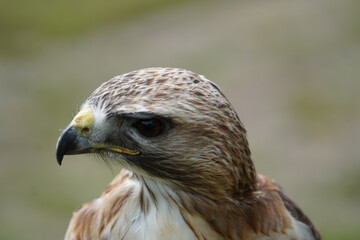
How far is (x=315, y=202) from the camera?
6.84 m

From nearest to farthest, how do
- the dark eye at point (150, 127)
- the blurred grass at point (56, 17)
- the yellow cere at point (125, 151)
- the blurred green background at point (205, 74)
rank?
the dark eye at point (150, 127)
the yellow cere at point (125, 151)
the blurred green background at point (205, 74)
the blurred grass at point (56, 17)

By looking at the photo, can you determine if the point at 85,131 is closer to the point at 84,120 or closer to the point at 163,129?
the point at 84,120

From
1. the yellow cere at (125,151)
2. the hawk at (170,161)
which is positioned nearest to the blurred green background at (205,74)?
the hawk at (170,161)

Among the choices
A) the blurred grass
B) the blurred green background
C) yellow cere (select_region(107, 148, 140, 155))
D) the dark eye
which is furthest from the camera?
the blurred grass

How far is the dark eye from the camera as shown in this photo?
8.64 ft

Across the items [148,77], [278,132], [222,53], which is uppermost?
[148,77]

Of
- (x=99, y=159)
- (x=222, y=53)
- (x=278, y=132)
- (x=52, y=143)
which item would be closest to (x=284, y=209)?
(x=99, y=159)

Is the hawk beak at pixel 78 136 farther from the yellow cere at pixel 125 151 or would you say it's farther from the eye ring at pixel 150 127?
the eye ring at pixel 150 127

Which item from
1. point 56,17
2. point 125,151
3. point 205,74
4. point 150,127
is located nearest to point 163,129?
point 150,127

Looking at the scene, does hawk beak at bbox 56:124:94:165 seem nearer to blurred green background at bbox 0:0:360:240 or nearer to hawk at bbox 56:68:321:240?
hawk at bbox 56:68:321:240

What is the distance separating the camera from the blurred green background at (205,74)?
6957 mm

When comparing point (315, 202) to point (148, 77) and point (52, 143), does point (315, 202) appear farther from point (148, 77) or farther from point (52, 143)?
point (148, 77)

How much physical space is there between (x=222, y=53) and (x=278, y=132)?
176cm

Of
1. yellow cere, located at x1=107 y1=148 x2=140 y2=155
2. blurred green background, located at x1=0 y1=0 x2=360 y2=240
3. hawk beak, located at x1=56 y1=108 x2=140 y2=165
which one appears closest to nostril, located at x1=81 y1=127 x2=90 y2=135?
hawk beak, located at x1=56 y1=108 x2=140 y2=165
